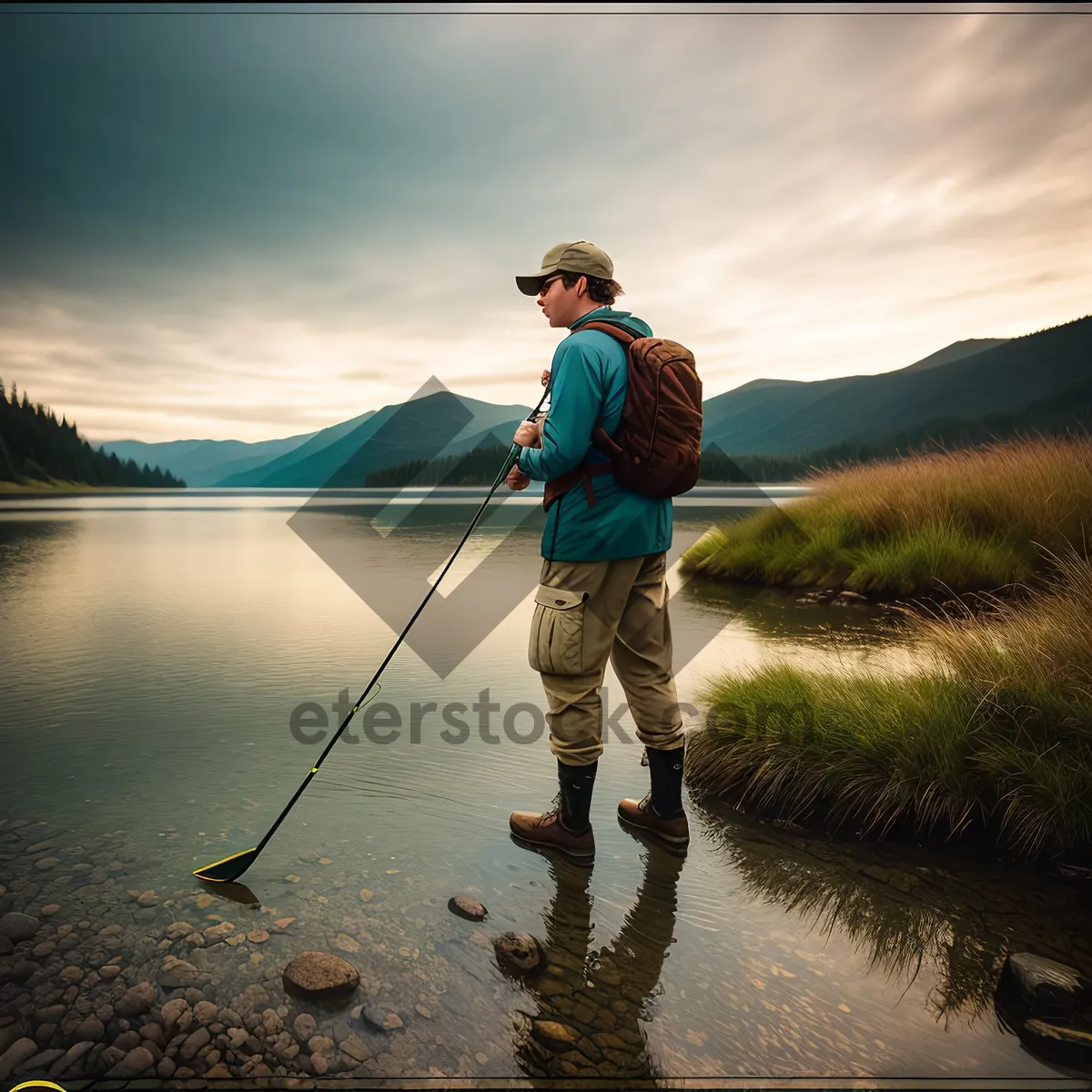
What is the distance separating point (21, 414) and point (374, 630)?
Result: 105146 millimetres

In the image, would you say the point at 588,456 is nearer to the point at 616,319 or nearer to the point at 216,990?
the point at 616,319

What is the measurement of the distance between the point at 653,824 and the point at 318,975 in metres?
1.90

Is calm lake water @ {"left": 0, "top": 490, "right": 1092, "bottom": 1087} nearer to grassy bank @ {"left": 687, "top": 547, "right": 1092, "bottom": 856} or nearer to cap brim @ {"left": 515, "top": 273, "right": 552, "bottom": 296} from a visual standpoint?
grassy bank @ {"left": 687, "top": 547, "right": 1092, "bottom": 856}

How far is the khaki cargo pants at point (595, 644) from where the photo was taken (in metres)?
3.48

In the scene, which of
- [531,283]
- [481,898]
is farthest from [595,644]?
[531,283]

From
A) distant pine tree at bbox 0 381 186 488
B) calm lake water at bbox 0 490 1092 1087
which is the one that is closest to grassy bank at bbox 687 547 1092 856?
calm lake water at bbox 0 490 1092 1087

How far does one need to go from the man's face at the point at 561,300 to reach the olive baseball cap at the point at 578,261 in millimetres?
44

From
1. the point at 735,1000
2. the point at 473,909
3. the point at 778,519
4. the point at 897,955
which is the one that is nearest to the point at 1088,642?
the point at 897,955

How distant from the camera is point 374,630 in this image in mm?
9992

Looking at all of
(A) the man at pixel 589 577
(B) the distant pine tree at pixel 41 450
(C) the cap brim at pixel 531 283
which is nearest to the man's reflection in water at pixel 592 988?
(A) the man at pixel 589 577

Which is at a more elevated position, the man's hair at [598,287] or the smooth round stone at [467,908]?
the man's hair at [598,287]

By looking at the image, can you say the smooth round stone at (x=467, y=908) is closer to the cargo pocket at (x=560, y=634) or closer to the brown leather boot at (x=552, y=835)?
the brown leather boot at (x=552, y=835)

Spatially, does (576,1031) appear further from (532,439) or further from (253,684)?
(253,684)

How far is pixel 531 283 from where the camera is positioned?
12.2 feet
